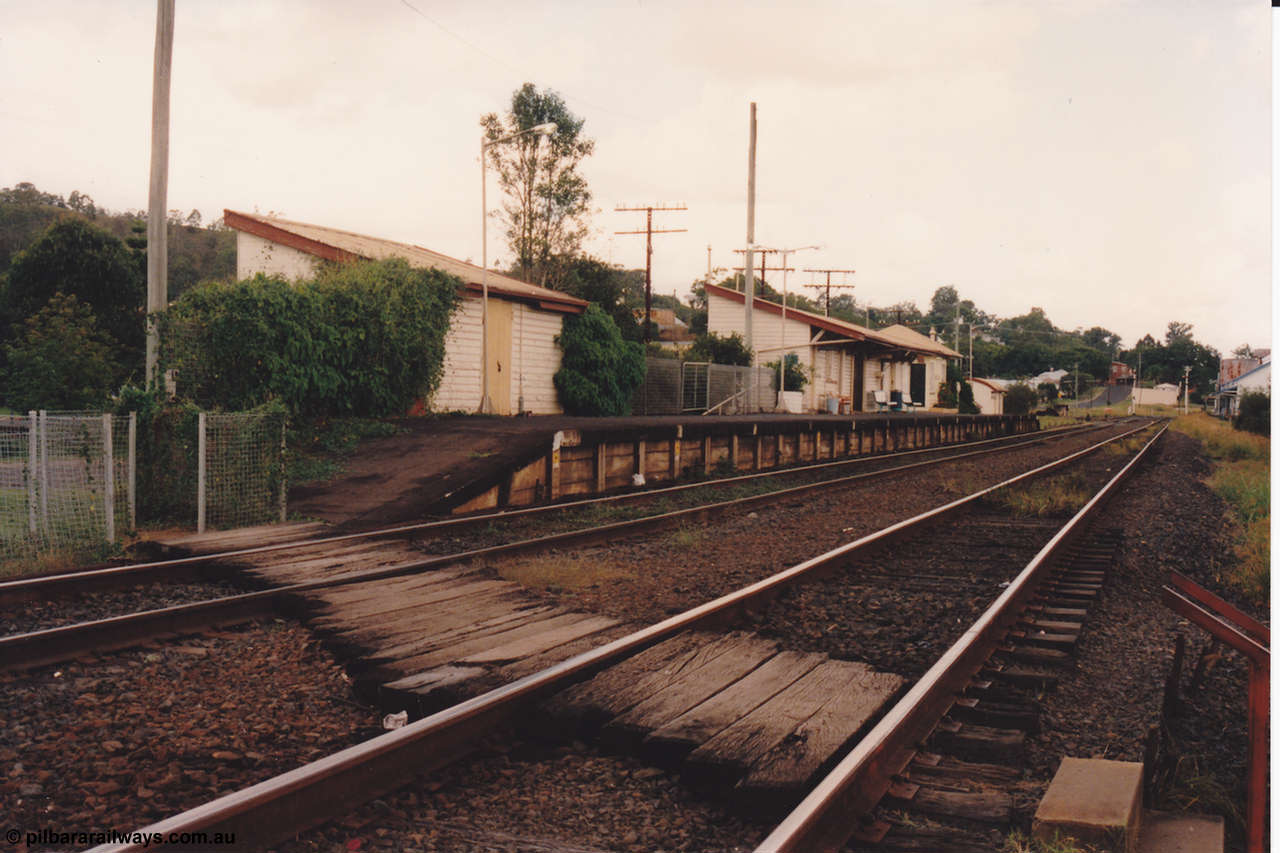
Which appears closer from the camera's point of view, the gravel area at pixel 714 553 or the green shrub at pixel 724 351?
the gravel area at pixel 714 553

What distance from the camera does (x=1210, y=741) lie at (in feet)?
13.1

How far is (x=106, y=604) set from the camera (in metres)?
6.01

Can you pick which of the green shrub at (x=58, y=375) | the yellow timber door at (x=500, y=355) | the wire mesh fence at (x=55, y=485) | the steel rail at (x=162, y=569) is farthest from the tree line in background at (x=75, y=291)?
the yellow timber door at (x=500, y=355)

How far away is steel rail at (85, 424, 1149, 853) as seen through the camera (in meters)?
2.70

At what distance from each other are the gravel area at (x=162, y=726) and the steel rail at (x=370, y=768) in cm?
47

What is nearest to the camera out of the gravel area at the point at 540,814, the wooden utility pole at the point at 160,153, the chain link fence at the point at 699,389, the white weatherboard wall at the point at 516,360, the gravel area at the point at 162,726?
the gravel area at the point at 540,814

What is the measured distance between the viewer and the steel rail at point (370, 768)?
2.70 m

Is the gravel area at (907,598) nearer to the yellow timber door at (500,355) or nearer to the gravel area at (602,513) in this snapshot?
the gravel area at (602,513)

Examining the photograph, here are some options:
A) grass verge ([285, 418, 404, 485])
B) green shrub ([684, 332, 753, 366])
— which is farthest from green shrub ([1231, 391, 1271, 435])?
grass verge ([285, 418, 404, 485])

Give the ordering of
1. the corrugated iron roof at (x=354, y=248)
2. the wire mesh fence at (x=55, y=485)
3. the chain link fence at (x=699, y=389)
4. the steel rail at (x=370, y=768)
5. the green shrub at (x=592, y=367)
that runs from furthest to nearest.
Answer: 1. the chain link fence at (x=699, y=389)
2. the green shrub at (x=592, y=367)
3. the corrugated iron roof at (x=354, y=248)
4. the wire mesh fence at (x=55, y=485)
5. the steel rail at (x=370, y=768)

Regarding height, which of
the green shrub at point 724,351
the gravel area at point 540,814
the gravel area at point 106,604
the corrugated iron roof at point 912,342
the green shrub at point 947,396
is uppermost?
the corrugated iron roof at point 912,342

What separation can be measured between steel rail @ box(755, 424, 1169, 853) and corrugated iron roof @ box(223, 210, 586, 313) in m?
15.1

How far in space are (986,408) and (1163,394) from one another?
21.3 metres

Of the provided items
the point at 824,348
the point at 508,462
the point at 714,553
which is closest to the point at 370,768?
the point at 714,553
